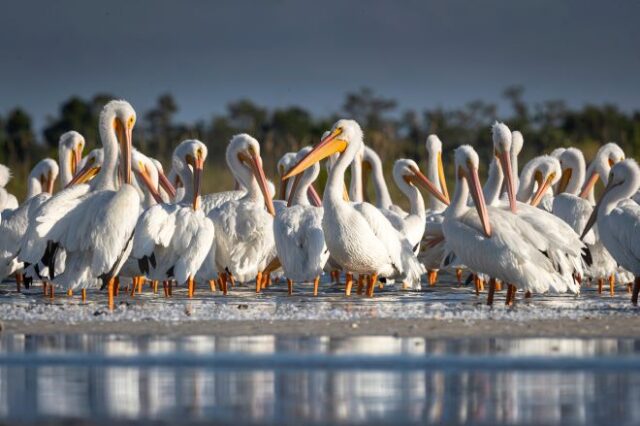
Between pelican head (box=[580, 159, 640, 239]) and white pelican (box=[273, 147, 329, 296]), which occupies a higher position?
pelican head (box=[580, 159, 640, 239])

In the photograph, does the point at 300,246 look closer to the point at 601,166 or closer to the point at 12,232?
the point at 12,232

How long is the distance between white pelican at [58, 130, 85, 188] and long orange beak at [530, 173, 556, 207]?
523 cm

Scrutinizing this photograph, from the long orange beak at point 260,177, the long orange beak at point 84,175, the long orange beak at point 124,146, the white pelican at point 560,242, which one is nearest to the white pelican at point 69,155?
the long orange beak at point 84,175

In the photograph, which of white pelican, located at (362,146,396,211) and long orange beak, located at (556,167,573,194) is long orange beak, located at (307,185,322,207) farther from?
long orange beak, located at (556,167,573,194)

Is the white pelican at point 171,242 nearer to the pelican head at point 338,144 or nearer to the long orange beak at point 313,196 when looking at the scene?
the pelican head at point 338,144

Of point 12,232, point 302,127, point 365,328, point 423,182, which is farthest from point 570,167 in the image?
point 302,127

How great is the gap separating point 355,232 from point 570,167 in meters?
4.84

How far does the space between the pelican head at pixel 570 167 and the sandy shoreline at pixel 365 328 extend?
6.23m

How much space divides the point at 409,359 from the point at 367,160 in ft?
33.9

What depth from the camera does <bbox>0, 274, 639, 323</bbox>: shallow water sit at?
32.5 feet

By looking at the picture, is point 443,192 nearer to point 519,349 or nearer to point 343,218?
point 343,218

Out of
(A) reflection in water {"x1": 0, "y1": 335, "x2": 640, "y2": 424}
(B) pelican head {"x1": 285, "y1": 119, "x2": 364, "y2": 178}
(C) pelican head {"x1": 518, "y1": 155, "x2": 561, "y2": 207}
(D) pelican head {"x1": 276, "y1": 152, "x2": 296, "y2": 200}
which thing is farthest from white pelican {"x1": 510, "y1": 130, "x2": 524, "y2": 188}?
(A) reflection in water {"x1": 0, "y1": 335, "x2": 640, "y2": 424}

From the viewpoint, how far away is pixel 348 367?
7172 mm

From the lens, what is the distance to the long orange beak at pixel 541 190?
49.2ft
